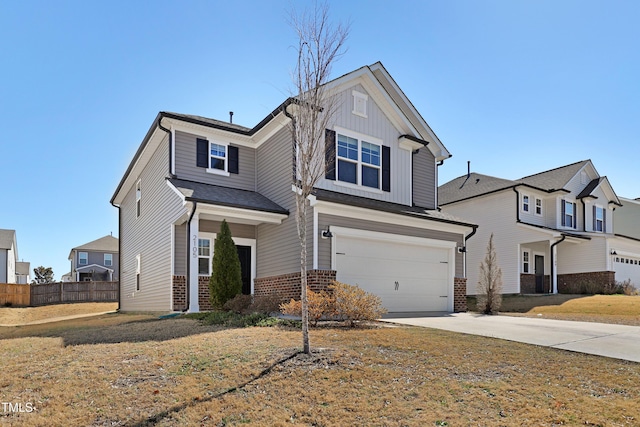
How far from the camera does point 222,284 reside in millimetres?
12172

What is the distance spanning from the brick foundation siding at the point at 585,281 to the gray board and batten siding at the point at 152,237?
20.2 meters

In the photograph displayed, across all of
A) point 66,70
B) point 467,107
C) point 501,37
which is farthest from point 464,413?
point 66,70

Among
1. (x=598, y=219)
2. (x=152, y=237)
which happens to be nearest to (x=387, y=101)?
(x=152, y=237)

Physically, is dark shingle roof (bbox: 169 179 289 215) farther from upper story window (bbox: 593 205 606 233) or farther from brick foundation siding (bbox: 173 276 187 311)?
upper story window (bbox: 593 205 606 233)

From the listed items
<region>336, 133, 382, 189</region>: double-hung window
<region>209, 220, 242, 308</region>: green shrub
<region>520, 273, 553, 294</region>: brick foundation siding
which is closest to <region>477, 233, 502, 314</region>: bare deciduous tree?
<region>336, 133, 382, 189</region>: double-hung window

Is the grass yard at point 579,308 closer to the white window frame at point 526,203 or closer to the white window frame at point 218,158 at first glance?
the white window frame at point 526,203

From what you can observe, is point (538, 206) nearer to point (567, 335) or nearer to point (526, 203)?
point (526, 203)

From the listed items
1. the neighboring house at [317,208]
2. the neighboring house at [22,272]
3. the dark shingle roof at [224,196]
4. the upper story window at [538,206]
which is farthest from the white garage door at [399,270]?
the neighboring house at [22,272]

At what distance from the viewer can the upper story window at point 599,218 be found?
27453 millimetres

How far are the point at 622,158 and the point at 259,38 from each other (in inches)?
781

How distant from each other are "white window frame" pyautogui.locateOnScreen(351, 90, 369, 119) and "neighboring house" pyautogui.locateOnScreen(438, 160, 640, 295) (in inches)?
480

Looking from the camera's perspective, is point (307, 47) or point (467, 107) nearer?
point (307, 47)

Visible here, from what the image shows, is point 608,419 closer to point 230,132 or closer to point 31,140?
point 230,132

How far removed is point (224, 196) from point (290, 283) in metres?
3.51
